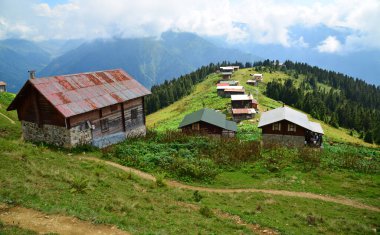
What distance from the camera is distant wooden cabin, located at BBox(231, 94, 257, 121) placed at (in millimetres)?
79875

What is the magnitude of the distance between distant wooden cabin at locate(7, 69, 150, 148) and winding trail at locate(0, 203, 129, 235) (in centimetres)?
1668

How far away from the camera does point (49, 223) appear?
40.2 feet

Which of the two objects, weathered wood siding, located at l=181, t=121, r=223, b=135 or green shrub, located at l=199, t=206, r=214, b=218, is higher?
weathered wood siding, located at l=181, t=121, r=223, b=135

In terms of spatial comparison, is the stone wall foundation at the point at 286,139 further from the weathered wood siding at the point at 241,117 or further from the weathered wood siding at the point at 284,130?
the weathered wood siding at the point at 241,117

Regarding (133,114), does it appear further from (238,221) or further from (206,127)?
(238,221)

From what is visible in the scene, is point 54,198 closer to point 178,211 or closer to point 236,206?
point 178,211

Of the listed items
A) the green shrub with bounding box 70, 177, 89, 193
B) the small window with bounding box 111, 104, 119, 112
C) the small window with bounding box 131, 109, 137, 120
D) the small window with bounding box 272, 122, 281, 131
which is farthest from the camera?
the small window with bounding box 272, 122, 281, 131

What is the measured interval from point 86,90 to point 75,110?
394 cm

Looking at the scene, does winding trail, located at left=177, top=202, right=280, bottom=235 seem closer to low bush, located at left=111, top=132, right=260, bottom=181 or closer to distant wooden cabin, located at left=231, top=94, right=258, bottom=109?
low bush, located at left=111, top=132, right=260, bottom=181

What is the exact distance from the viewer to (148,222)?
14180mm

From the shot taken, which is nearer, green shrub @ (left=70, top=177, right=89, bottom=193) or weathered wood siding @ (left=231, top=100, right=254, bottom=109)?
green shrub @ (left=70, top=177, right=89, bottom=193)

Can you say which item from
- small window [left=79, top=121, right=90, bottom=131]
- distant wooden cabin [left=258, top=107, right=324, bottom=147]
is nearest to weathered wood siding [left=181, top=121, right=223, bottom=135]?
distant wooden cabin [left=258, top=107, right=324, bottom=147]

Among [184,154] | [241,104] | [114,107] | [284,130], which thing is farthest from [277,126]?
[241,104]

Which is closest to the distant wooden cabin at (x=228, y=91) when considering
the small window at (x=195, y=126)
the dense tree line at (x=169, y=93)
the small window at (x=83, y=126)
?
the dense tree line at (x=169, y=93)
